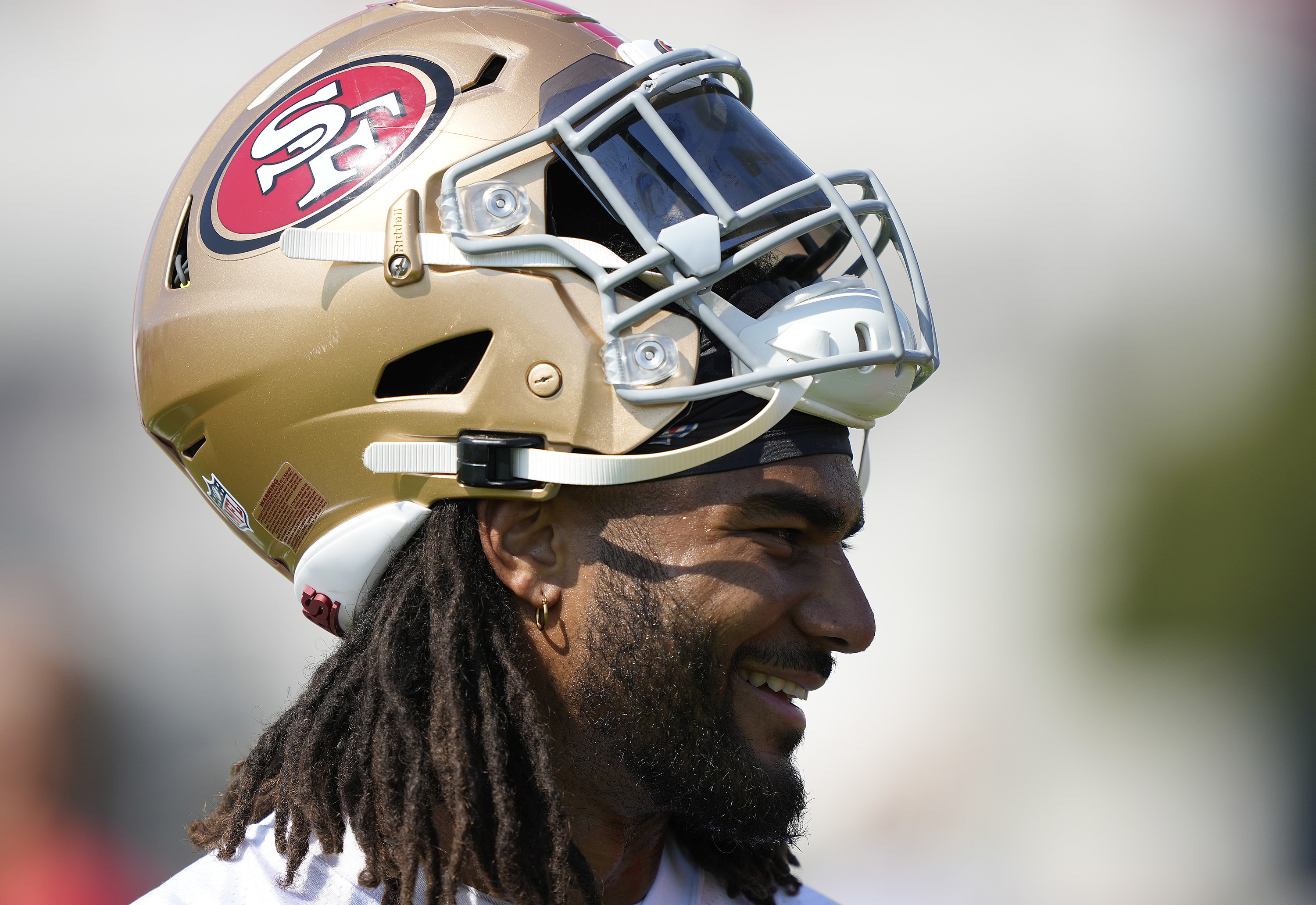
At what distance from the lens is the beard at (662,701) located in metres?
1.76

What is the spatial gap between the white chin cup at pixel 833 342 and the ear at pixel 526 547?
422 millimetres

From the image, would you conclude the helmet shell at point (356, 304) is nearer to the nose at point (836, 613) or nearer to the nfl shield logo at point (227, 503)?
the nfl shield logo at point (227, 503)

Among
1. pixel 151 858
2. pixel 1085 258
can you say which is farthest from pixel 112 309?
pixel 1085 258

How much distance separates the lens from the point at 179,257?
1933mm

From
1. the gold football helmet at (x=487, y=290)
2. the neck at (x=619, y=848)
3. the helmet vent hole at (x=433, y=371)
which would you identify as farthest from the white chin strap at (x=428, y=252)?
the neck at (x=619, y=848)

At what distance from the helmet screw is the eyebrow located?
0.37 meters

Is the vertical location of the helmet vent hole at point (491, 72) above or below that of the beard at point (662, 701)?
above

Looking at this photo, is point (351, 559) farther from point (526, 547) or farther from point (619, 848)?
point (619, 848)

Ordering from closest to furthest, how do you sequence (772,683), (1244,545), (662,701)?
(662,701), (772,683), (1244,545)

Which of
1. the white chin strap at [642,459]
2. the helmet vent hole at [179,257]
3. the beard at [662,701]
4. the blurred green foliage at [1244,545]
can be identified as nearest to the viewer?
the white chin strap at [642,459]

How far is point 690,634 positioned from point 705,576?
10cm

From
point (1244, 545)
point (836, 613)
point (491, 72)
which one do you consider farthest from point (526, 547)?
point (1244, 545)

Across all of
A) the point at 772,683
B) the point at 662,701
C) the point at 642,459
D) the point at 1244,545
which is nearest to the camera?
the point at 642,459

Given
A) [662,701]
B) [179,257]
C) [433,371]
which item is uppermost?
[179,257]
